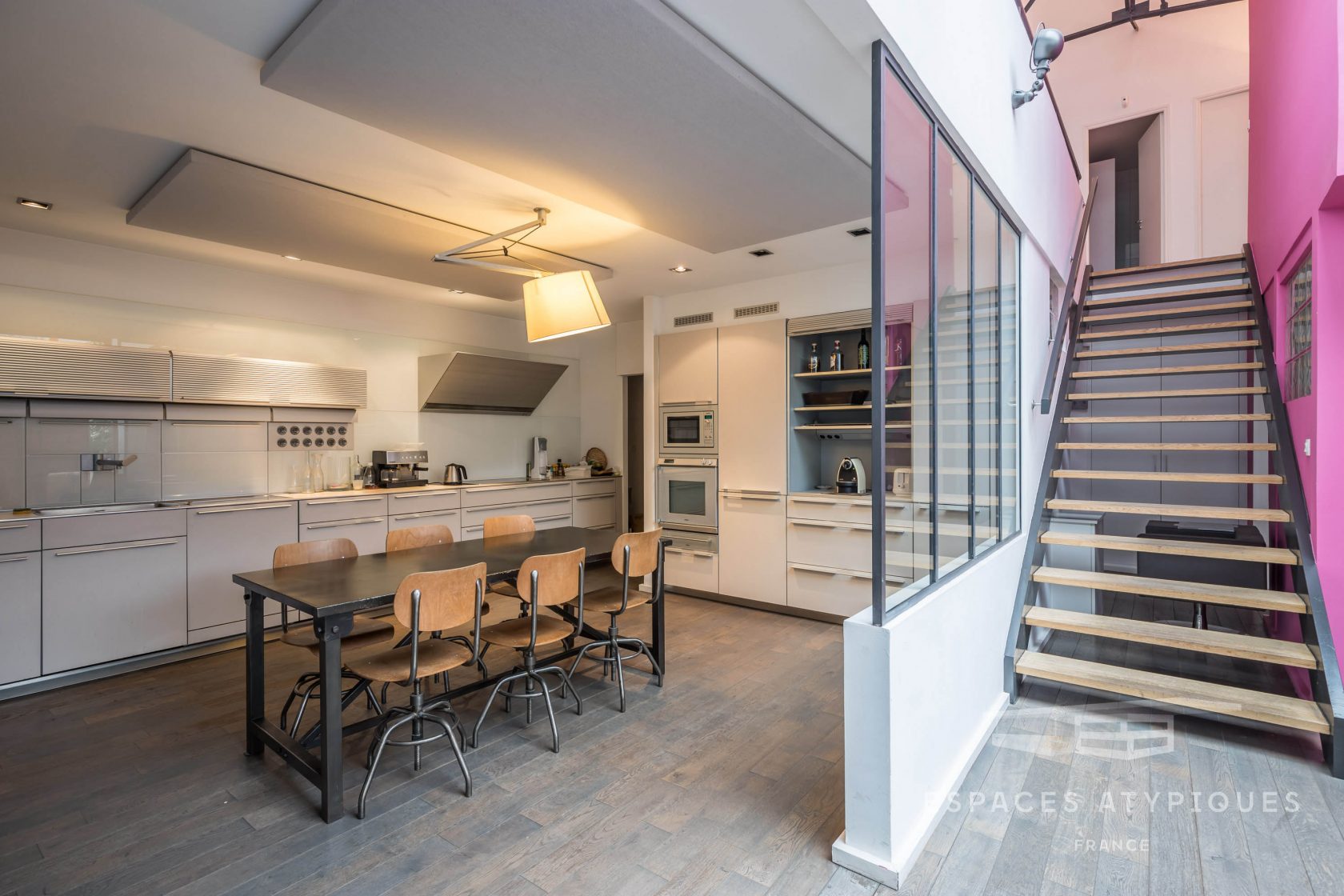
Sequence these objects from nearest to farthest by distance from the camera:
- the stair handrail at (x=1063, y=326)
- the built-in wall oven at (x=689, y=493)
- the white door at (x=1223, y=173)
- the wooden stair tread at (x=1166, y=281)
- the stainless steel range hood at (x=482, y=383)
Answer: the stair handrail at (x=1063, y=326), the wooden stair tread at (x=1166, y=281), the built-in wall oven at (x=689, y=493), the stainless steel range hood at (x=482, y=383), the white door at (x=1223, y=173)

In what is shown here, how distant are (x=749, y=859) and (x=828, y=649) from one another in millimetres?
2299

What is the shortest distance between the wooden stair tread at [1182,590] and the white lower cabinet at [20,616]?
18.5ft

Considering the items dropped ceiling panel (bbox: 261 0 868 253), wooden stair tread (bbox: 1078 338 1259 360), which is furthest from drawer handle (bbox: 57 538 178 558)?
wooden stair tread (bbox: 1078 338 1259 360)

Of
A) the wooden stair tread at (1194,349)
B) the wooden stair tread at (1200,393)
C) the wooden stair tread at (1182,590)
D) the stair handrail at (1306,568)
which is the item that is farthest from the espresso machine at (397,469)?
the stair handrail at (1306,568)

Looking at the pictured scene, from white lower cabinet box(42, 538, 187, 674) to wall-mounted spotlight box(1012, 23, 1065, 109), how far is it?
5.57m

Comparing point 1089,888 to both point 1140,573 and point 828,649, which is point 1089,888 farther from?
point 1140,573

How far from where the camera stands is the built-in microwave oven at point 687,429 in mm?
5559

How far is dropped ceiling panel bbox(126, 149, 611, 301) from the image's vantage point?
3.02m

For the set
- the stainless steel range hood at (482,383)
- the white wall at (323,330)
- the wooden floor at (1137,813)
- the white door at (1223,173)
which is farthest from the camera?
the white door at (1223,173)

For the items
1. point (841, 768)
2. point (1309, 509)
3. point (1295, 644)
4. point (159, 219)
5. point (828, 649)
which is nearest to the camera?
point (841, 768)

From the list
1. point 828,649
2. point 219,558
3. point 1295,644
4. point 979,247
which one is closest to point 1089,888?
point 1295,644

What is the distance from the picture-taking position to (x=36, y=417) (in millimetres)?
3943

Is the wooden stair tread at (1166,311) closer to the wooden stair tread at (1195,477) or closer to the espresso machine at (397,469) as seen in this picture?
the wooden stair tread at (1195,477)

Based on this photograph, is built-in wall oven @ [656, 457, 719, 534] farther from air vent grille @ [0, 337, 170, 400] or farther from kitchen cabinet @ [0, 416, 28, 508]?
kitchen cabinet @ [0, 416, 28, 508]
